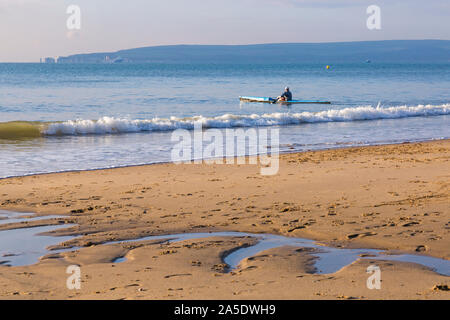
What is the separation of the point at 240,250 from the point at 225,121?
18972 mm

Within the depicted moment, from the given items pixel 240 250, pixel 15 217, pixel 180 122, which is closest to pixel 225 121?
pixel 180 122

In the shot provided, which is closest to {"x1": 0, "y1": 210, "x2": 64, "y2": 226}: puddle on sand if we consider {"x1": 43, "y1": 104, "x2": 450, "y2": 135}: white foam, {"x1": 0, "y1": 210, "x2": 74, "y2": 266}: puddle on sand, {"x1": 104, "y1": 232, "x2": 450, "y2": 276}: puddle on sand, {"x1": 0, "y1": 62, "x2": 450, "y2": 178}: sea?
{"x1": 0, "y1": 210, "x2": 74, "y2": 266}: puddle on sand

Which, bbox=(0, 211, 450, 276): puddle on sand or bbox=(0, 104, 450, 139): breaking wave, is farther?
bbox=(0, 104, 450, 139): breaking wave

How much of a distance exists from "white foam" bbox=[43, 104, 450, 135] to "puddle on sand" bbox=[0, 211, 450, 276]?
588 inches

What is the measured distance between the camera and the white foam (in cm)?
2238

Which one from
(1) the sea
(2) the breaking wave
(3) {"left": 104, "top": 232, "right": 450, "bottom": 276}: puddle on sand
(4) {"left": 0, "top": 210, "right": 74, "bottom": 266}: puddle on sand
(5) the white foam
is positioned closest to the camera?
(3) {"left": 104, "top": 232, "right": 450, "bottom": 276}: puddle on sand

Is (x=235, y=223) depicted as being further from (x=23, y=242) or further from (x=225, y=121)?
(x=225, y=121)

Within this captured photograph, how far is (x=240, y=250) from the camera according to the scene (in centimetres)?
680

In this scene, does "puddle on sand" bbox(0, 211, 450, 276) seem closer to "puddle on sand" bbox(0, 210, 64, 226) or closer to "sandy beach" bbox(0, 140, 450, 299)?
"sandy beach" bbox(0, 140, 450, 299)

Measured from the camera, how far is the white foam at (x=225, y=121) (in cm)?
2238

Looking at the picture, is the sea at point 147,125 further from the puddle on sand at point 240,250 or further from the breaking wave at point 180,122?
the puddle on sand at point 240,250

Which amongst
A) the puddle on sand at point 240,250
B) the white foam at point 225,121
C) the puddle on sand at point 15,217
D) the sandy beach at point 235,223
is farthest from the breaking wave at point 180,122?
the puddle on sand at point 240,250

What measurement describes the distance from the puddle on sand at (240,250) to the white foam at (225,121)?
14936 mm
